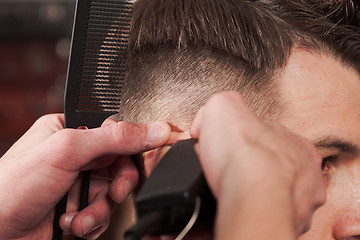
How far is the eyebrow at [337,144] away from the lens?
1.06 metres

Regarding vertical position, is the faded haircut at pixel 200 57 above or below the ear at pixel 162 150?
above

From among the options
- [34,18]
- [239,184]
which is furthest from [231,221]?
[34,18]

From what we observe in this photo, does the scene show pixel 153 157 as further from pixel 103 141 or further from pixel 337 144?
pixel 337 144

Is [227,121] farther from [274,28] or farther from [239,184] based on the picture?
[274,28]

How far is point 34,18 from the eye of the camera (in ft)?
10.7

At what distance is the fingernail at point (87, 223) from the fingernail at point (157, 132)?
0.82ft

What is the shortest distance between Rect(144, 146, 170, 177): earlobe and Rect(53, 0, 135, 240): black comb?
0.42ft

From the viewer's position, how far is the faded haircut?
108 cm

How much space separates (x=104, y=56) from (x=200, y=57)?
0.23 m

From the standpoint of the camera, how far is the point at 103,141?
37.6 inches

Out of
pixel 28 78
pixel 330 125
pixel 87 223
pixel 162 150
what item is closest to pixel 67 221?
pixel 87 223

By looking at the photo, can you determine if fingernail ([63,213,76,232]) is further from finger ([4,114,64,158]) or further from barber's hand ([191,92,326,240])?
barber's hand ([191,92,326,240])

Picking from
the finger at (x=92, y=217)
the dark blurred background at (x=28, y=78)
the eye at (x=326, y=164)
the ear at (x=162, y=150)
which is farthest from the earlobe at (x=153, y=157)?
the dark blurred background at (x=28, y=78)

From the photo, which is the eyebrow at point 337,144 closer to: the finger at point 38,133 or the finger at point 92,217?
the finger at point 92,217
